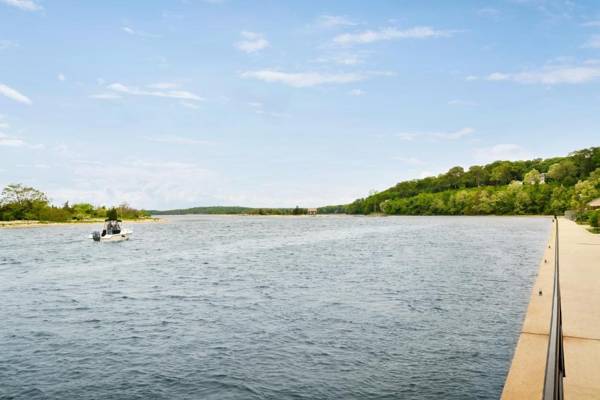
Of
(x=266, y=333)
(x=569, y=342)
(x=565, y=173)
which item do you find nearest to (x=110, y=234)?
(x=266, y=333)

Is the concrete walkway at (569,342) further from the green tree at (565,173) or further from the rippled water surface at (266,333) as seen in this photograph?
the green tree at (565,173)

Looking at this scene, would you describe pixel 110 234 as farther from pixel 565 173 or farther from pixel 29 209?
pixel 565 173

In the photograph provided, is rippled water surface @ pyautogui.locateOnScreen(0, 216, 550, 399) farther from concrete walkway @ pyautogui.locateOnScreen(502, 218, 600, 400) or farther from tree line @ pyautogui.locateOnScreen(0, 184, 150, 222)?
tree line @ pyautogui.locateOnScreen(0, 184, 150, 222)

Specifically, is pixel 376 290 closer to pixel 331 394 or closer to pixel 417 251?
pixel 331 394

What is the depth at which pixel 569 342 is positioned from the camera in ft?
35.2

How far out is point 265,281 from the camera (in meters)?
28.1

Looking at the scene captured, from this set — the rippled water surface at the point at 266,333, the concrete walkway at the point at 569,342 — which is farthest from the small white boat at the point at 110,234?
the concrete walkway at the point at 569,342

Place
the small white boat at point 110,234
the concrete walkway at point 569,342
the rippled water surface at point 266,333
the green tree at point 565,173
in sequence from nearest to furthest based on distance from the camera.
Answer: the concrete walkway at point 569,342 < the rippled water surface at point 266,333 < the small white boat at point 110,234 < the green tree at point 565,173

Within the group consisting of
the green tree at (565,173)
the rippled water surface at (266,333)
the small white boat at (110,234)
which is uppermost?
the green tree at (565,173)

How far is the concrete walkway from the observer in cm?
838

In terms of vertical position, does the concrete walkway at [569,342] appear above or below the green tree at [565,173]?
below

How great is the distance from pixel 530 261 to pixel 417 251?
12408 millimetres

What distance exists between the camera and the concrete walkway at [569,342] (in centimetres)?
838

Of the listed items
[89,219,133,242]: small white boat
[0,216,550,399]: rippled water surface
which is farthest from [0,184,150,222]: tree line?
[0,216,550,399]: rippled water surface
